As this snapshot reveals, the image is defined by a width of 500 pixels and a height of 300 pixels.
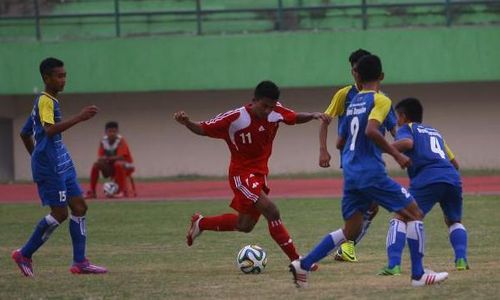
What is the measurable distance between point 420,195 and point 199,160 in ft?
65.8

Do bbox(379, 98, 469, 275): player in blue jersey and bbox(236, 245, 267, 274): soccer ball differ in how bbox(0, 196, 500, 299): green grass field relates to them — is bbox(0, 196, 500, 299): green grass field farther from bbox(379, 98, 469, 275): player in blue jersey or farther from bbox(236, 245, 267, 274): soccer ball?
bbox(379, 98, 469, 275): player in blue jersey

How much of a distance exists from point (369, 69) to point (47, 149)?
11.3 ft

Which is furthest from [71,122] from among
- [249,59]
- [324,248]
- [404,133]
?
[249,59]

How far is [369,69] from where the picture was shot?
10125 millimetres

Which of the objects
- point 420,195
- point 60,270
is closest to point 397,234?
point 420,195

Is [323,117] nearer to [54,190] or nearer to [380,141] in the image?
[380,141]

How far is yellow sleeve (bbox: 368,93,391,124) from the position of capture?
32.3 feet

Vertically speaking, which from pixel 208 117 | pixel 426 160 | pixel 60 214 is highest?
pixel 426 160

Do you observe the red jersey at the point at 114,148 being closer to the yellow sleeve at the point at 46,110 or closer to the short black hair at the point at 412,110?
the yellow sleeve at the point at 46,110

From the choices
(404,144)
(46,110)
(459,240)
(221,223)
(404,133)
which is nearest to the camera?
(404,144)

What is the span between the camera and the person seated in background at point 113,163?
24844 millimetres

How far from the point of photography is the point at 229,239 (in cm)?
1562

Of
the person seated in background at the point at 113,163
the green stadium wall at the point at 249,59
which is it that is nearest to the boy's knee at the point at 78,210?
the person seated in background at the point at 113,163

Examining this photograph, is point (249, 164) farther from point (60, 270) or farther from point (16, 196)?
point (16, 196)
